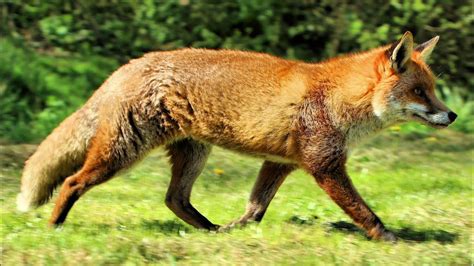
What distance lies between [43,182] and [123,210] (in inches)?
37.6

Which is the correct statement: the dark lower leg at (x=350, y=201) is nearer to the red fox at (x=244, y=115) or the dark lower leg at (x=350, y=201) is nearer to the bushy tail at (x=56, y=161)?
the red fox at (x=244, y=115)

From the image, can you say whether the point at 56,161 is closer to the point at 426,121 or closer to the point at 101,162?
the point at 101,162

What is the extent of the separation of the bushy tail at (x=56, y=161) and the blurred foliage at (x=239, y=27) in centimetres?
759

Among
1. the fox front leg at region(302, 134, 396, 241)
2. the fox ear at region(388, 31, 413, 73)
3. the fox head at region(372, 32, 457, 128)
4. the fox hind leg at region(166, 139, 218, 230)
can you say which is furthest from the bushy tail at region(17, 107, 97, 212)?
the fox ear at region(388, 31, 413, 73)

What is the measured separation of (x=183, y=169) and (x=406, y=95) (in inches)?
85.1

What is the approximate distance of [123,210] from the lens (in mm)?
8023

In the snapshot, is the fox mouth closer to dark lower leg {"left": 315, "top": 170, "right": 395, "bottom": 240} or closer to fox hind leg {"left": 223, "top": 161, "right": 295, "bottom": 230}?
dark lower leg {"left": 315, "top": 170, "right": 395, "bottom": 240}

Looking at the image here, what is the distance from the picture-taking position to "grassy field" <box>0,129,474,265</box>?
20.0 feet

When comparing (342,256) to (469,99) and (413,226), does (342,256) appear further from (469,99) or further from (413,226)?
(469,99)

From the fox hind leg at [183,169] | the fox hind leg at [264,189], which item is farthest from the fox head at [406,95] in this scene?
the fox hind leg at [183,169]

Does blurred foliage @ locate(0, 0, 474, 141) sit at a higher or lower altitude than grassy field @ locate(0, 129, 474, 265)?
higher

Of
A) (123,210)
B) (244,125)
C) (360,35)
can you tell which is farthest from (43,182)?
(360,35)

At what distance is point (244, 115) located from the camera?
7.29 m

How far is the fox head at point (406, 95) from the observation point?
7.28 meters
